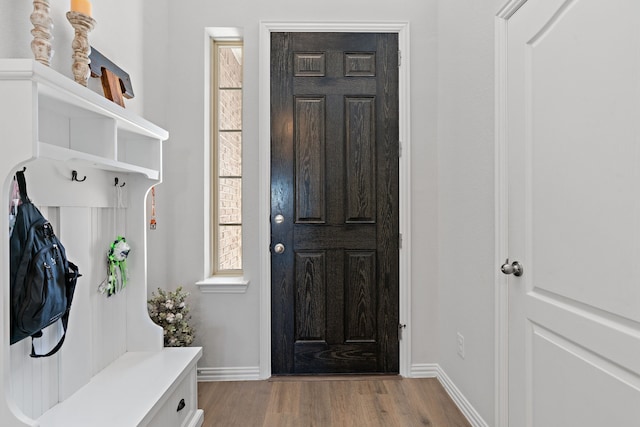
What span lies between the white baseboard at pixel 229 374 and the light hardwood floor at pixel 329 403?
0.14 ft

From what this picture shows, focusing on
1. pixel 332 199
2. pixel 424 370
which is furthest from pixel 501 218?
pixel 424 370

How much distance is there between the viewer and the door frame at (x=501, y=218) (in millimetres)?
1768

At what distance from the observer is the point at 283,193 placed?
272cm

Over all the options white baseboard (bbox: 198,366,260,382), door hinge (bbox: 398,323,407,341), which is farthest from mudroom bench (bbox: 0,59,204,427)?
door hinge (bbox: 398,323,407,341)

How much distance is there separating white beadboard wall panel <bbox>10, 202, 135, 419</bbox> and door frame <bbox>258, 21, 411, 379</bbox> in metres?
0.92

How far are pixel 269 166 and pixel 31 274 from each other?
1.65m

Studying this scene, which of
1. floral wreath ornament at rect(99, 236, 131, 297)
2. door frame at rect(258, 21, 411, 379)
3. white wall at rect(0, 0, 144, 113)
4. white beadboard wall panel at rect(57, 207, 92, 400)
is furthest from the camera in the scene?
door frame at rect(258, 21, 411, 379)

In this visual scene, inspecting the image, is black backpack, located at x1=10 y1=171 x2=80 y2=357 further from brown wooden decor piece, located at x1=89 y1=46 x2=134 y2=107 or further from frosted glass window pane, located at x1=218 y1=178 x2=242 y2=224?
frosted glass window pane, located at x1=218 y1=178 x2=242 y2=224

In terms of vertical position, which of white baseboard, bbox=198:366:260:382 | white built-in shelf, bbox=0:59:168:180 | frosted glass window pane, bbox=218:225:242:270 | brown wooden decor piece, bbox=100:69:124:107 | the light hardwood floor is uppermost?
brown wooden decor piece, bbox=100:69:124:107

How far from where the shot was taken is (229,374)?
2.71 metres

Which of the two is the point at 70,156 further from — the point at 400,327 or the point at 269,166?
the point at 400,327

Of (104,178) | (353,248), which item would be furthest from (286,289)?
(104,178)

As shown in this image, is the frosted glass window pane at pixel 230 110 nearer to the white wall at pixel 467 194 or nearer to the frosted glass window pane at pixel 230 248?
the frosted glass window pane at pixel 230 248

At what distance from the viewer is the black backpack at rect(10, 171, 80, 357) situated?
47.3 inches
